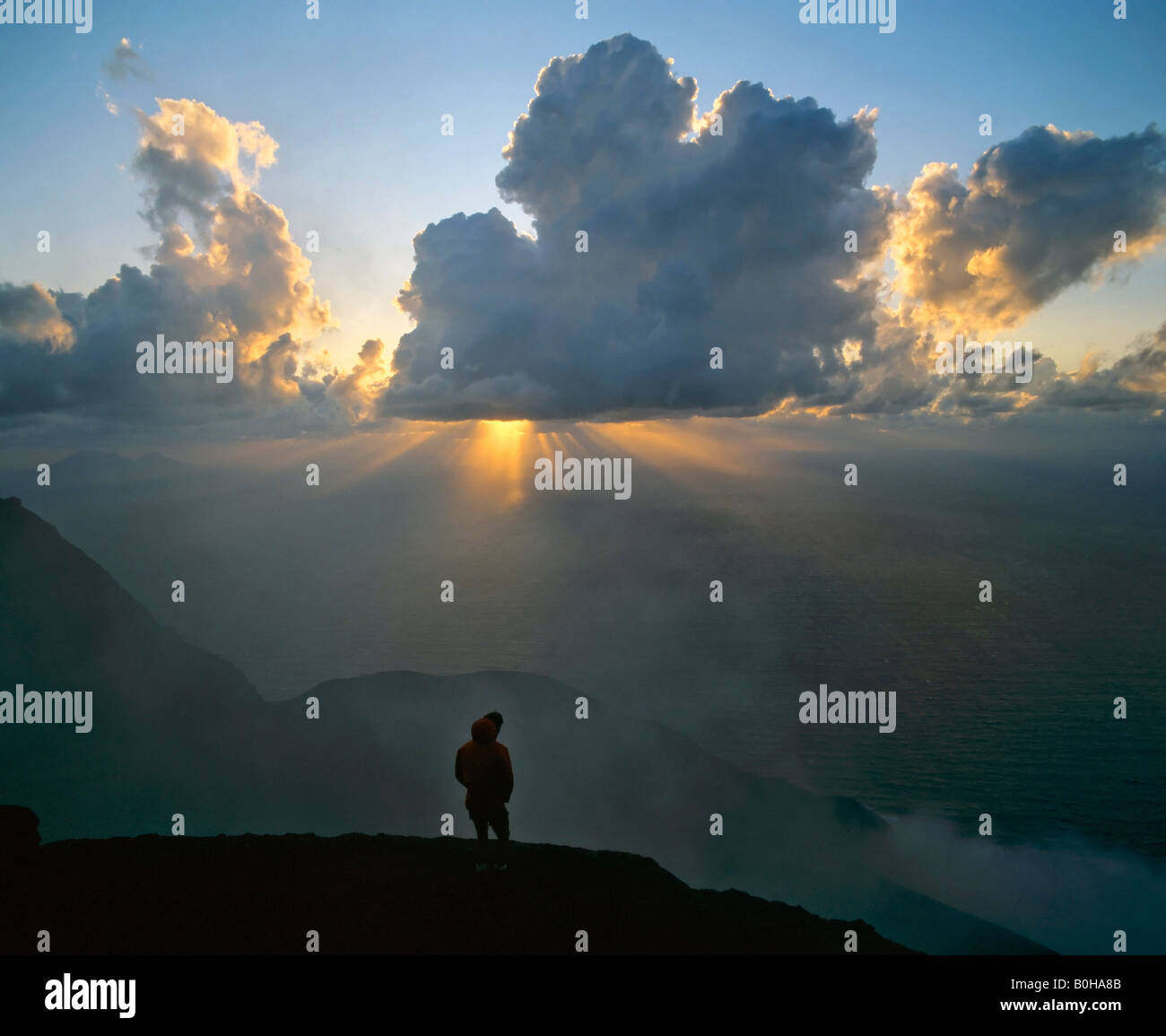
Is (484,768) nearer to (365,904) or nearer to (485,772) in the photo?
(485,772)

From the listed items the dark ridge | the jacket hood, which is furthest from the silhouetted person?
the dark ridge

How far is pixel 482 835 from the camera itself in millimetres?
10539

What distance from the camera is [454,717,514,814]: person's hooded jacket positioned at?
971 cm

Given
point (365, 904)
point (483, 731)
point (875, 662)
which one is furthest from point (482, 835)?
point (875, 662)

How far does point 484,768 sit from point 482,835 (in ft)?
5.68

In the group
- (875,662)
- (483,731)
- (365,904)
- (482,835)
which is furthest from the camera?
(875,662)

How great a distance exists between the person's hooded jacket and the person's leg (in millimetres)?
247

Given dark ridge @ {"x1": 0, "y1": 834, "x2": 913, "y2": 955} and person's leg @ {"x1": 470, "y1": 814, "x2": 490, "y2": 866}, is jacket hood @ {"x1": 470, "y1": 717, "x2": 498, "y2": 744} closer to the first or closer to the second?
person's leg @ {"x1": 470, "y1": 814, "x2": 490, "y2": 866}

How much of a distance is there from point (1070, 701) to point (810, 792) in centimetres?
5406

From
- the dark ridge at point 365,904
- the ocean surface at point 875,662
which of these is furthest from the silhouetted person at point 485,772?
the ocean surface at point 875,662

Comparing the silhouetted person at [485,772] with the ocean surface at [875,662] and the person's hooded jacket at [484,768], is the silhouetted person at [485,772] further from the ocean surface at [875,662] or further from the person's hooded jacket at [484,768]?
the ocean surface at [875,662]
